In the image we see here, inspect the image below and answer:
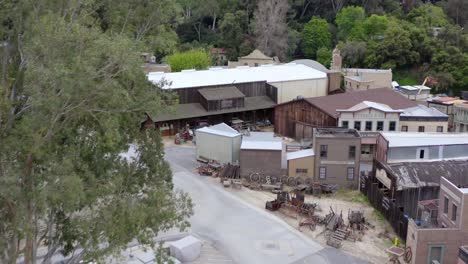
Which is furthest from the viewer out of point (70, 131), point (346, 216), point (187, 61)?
point (187, 61)

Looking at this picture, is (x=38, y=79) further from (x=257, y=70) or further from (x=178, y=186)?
(x=257, y=70)

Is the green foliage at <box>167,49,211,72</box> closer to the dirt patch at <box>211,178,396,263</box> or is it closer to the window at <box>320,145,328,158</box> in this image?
the dirt patch at <box>211,178,396,263</box>

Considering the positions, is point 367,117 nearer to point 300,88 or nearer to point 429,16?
point 300,88

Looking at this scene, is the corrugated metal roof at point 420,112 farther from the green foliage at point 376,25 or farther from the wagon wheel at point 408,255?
the green foliage at point 376,25

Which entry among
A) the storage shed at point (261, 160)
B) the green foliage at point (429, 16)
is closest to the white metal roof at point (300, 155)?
the storage shed at point (261, 160)

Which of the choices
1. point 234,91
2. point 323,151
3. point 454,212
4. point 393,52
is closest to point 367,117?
→ point 323,151

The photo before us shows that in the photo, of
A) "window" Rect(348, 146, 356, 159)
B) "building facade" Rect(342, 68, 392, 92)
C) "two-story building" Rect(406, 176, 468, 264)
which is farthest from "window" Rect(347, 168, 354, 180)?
"building facade" Rect(342, 68, 392, 92)
